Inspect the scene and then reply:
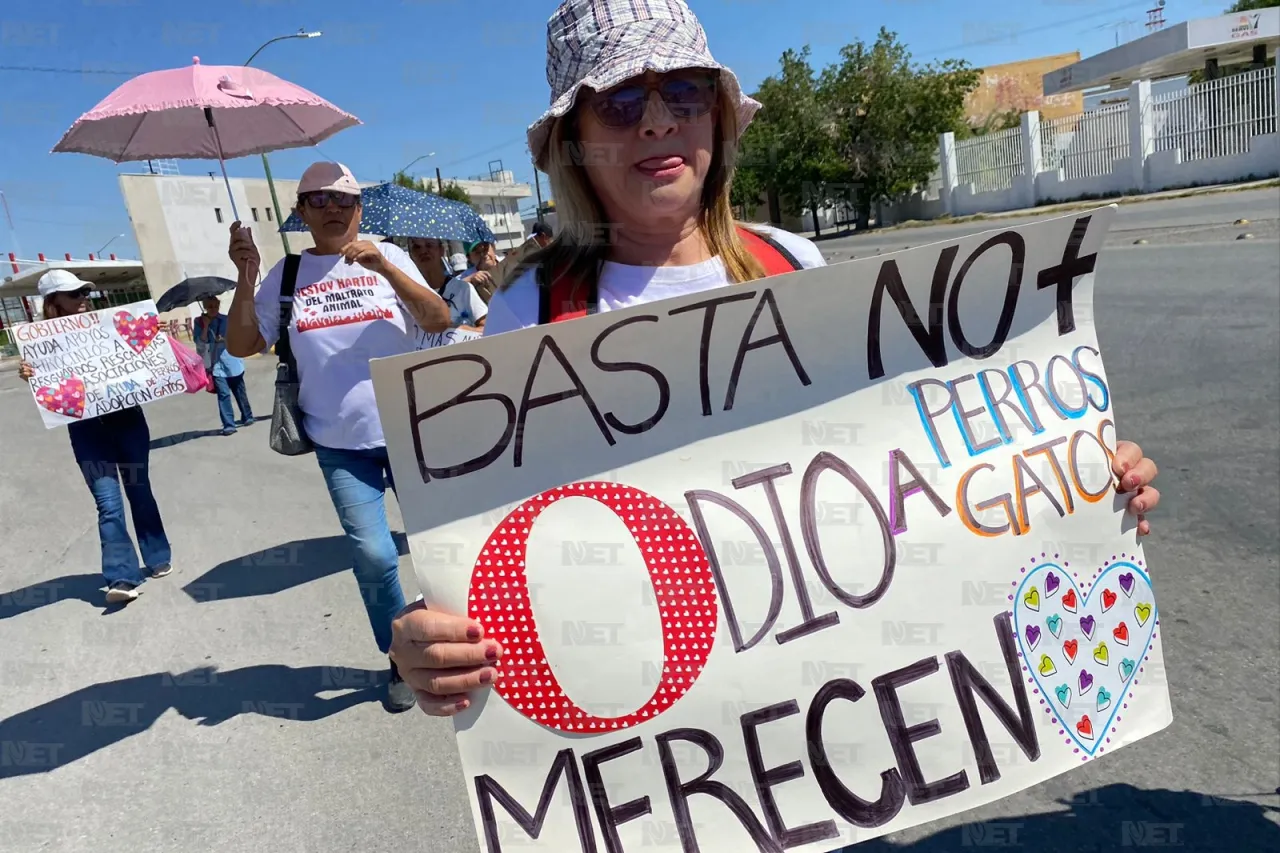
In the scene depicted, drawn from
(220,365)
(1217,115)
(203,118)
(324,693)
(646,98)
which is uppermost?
(1217,115)

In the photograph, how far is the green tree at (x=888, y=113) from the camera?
32.7m

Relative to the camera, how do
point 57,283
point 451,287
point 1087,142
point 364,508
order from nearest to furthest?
point 364,508
point 57,283
point 451,287
point 1087,142

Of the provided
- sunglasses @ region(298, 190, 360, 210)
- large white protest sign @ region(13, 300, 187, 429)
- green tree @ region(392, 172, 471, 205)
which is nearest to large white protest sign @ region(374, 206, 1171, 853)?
sunglasses @ region(298, 190, 360, 210)

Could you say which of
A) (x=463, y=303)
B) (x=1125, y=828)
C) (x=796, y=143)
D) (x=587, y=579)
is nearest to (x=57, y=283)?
(x=463, y=303)

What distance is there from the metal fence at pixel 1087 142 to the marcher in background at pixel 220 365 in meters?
25.3

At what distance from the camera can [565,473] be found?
1.41m

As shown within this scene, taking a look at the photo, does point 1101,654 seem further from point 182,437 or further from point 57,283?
point 182,437

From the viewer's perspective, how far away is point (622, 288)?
1.61 m

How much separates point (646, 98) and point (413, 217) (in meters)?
4.96

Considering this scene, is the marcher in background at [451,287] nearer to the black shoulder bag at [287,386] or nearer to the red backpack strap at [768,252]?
the black shoulder bag at [287,386]

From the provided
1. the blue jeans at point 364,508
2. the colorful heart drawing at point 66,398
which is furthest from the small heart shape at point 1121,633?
the colorful heart drawing at point 66,398

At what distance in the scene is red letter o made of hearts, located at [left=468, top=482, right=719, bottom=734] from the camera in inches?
52.6

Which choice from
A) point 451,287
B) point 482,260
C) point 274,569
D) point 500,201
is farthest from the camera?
point 500,201

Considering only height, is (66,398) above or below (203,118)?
below
